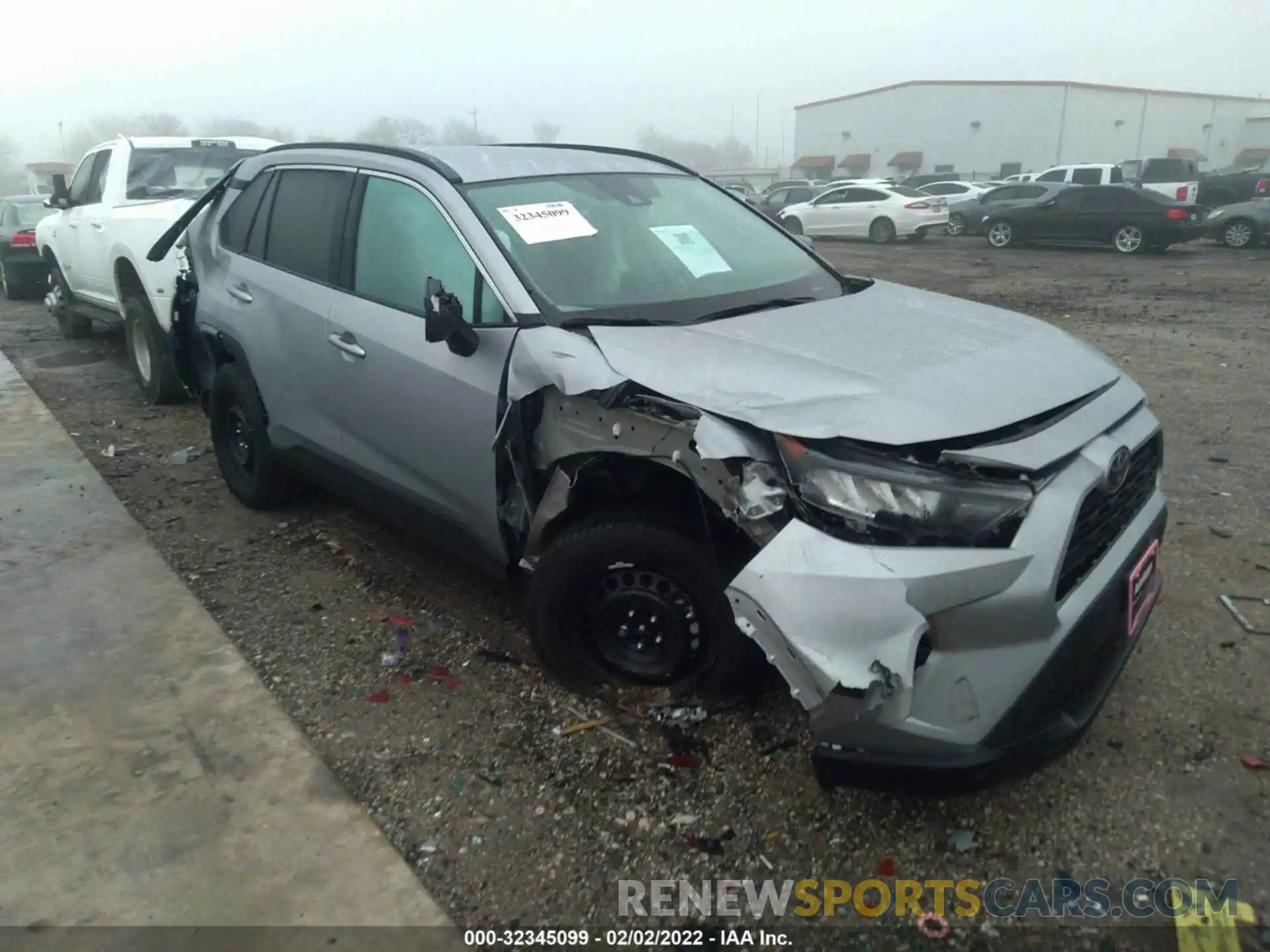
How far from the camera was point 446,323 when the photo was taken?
2.84 m

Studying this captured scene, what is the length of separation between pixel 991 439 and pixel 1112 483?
1.34ft

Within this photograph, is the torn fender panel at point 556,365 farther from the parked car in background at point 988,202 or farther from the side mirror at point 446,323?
the parked car in background at point 988,202

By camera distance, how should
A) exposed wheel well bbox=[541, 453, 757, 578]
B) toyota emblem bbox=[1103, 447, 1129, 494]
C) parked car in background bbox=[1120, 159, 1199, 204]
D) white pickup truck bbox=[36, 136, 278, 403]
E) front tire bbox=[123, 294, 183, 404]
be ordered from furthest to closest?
1. parked car in background bbox=[1120, 159, 1199, 204]
2. front tire bbox=[123, 294, 183, 404]
3. white pickup truck bbox=[36, 136, 278, 403]
4. exposed wheel well bbox=[541, 453, 757, 578]
5. toyota emblem bbox=[1103, 447, 1129, 494]

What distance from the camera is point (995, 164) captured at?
200ft

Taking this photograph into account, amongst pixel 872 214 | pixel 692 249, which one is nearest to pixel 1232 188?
pixel 872 214

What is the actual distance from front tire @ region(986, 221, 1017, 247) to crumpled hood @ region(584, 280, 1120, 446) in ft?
57.5

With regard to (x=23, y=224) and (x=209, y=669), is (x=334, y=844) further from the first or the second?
(x=23, y=224)

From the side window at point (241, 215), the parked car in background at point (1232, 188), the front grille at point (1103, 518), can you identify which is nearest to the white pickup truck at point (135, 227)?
the side window at point (241, 215)

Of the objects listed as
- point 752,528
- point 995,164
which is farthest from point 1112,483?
point 995,164

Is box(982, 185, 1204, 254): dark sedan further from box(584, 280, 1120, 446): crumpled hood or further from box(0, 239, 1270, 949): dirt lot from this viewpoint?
box(584, 280, 1120, 446): crumpled hood

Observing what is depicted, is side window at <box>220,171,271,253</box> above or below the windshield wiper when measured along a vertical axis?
above

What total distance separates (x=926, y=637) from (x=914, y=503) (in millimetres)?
312

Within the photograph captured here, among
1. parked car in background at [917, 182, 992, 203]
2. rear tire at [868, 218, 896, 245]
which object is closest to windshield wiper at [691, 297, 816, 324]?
rear tire at [868, 218, 896, 245]

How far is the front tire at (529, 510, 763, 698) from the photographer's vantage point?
2.66 meters
